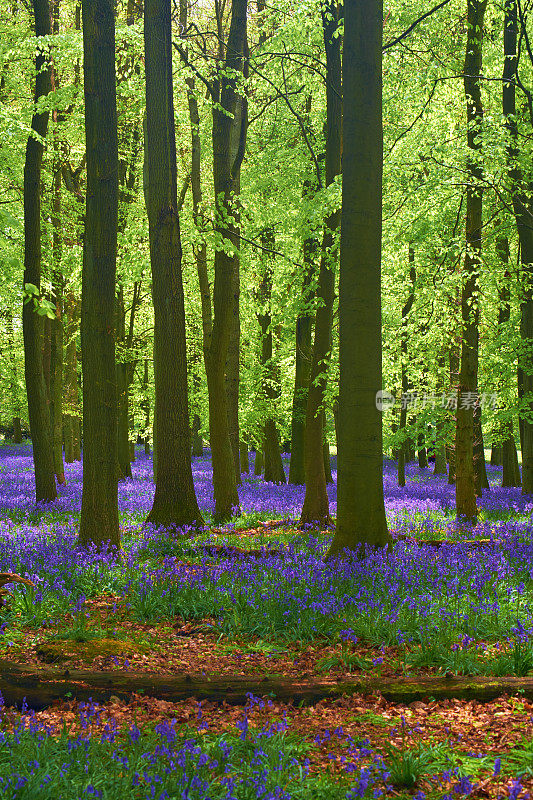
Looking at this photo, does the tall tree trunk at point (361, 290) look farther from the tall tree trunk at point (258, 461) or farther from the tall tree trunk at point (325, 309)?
the tall tree trunk at point (258, 461)

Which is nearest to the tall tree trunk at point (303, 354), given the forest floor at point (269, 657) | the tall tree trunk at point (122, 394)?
the forest floor at point (269, 657)

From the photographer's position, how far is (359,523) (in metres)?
7.46

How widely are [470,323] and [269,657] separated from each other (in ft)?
25.2

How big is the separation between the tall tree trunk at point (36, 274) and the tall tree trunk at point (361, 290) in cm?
726

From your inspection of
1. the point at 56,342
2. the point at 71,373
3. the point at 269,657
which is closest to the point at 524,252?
the point at 269,657

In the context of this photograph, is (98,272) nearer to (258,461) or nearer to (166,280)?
(166,280)

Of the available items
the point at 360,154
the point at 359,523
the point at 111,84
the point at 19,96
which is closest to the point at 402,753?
the point at 359,523

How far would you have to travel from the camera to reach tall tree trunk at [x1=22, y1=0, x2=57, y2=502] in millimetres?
12492

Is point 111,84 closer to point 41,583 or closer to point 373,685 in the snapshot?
point 41,583

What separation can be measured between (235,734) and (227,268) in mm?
9451

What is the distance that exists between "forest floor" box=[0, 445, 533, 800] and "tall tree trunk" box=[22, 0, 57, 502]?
3.91 m

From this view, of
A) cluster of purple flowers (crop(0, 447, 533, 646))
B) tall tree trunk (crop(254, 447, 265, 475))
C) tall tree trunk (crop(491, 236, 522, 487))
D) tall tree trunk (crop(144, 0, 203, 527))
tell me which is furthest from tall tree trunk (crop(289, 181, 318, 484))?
tall tree trunk (crop(254, 447, 265, 475))

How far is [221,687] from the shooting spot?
4.29 m

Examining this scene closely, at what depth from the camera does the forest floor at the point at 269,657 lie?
124 inches
